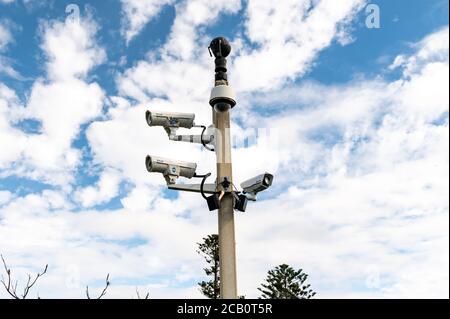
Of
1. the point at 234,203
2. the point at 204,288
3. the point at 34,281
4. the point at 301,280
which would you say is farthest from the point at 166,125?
the point at 301,280

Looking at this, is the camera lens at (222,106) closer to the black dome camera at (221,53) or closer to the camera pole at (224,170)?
the camera pole at (224,170)

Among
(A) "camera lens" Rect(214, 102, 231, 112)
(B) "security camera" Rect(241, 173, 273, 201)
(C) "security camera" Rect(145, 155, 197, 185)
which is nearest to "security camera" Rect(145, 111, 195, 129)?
(A) "camera lens" Rect(214, 102, 231, 112)

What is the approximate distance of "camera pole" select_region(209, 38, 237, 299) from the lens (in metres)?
6.92

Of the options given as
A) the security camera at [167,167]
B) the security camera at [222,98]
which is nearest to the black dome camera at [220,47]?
the security camera at [222,98]

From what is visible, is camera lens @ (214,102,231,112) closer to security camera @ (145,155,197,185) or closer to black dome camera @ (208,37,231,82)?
black dome camera @ (208,37,231,82)

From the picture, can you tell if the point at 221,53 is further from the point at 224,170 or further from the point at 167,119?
the point at 224,170

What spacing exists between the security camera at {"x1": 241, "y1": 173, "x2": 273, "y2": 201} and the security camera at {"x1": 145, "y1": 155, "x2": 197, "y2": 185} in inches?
39.1

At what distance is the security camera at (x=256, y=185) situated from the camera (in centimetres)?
723

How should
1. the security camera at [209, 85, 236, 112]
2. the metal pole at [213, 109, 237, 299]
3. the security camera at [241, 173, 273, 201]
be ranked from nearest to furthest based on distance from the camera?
the metal pole at [213, 109, 237, 299] → the security camera at [241, 173, 273, 201] → the security camera at [209, 85, 236, 112]

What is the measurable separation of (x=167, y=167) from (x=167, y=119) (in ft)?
3.08

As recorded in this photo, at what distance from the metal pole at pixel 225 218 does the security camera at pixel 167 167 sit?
0.60m

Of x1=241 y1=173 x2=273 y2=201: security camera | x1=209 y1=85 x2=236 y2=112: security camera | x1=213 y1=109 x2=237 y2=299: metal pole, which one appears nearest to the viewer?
x1=213 y1=109 x2=237 y2=299: metal pole
